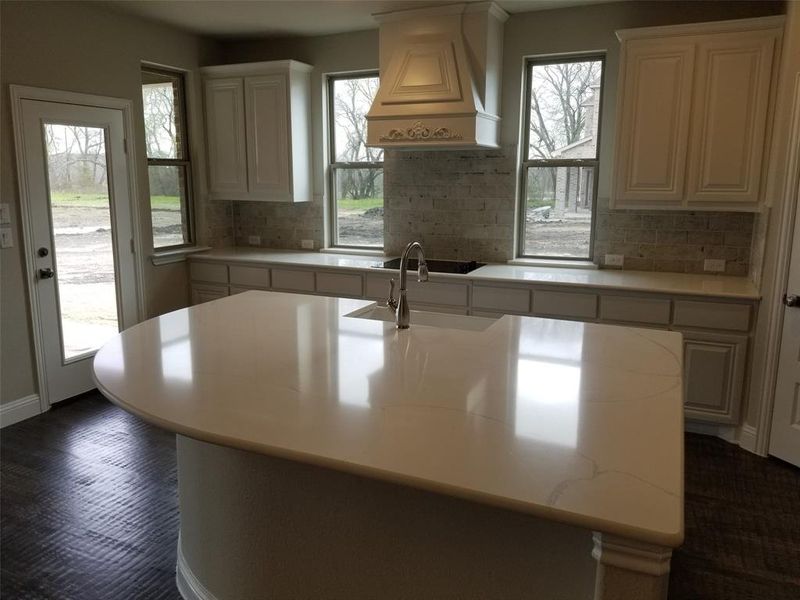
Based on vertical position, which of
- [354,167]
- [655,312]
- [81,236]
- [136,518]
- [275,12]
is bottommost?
[136,518]

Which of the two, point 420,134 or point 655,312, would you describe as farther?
point 420,134

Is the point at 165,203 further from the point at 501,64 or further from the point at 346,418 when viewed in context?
the point at 346,418

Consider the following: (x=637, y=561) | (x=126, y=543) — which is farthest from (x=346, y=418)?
(x=126, y=543)

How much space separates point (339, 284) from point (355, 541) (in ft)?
9.34

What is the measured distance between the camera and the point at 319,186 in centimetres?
504

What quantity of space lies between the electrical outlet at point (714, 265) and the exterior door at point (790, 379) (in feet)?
2.53

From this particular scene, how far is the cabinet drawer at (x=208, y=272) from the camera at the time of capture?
4820 millimetres

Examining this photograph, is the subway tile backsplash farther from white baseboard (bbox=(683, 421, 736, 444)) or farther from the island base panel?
the island base panel

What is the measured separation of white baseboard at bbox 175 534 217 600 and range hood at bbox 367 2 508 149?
2820 mm

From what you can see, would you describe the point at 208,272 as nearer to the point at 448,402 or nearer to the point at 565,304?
the point at 565,304

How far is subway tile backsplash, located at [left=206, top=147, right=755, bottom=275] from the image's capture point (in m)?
3.89

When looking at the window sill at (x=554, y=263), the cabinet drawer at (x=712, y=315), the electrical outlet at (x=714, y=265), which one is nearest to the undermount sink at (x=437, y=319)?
the cabinet drawer at (x=712, y=315)

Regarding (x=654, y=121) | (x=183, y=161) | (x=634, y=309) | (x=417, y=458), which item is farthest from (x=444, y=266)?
(x=417, y=458)

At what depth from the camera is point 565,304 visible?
12.2 ft
